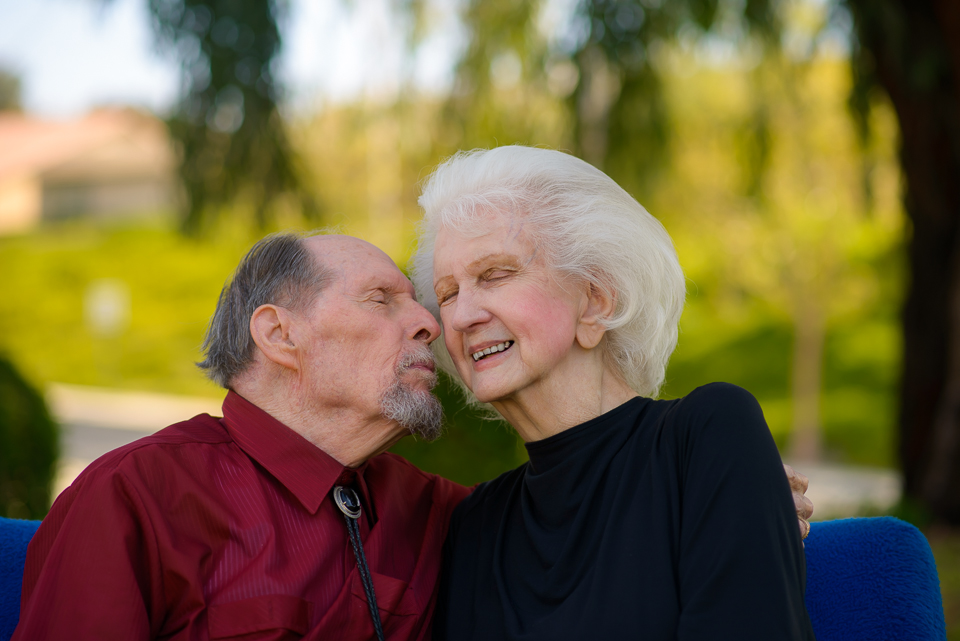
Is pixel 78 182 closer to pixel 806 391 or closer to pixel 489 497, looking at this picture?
pixel 806 391

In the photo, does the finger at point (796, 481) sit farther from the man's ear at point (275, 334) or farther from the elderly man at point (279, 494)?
the man's ear at point (275, 334)

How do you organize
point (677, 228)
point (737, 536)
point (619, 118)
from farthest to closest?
point (677, 228) < point (619, 118) < point (737, 536)

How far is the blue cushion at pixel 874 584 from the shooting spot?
1.75m

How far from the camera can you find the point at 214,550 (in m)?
1.60

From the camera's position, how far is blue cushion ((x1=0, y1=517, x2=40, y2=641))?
5.85 ft

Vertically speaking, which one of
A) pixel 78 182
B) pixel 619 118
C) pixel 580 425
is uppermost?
pixel 619 118

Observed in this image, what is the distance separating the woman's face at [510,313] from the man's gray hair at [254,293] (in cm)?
34

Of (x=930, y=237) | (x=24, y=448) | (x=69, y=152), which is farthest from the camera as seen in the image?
(x=69, y=152)

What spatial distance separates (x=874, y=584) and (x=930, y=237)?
438 centimetres

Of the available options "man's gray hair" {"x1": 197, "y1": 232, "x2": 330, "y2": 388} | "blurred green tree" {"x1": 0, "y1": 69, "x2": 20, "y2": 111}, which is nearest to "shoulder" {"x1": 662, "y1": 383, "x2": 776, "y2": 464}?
"man's gray hair" {"x1": 197, "y1": 232, "x2": 330, "y2": 388}

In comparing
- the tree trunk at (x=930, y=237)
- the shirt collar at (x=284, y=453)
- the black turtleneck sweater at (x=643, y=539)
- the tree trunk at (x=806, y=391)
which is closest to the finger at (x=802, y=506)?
the black turtleneck sweater at (x=643, y=539)

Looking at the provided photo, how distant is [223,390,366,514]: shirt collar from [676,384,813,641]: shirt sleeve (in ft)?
2.37

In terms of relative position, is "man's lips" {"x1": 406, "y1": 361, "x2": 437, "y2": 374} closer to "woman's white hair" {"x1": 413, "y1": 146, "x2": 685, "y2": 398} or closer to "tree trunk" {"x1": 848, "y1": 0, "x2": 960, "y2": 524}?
"woman's white hair" {"x1": 413, "y1": 146, "x2": 685, "y2": 398}

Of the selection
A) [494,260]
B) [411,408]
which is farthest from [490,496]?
[494,260]
